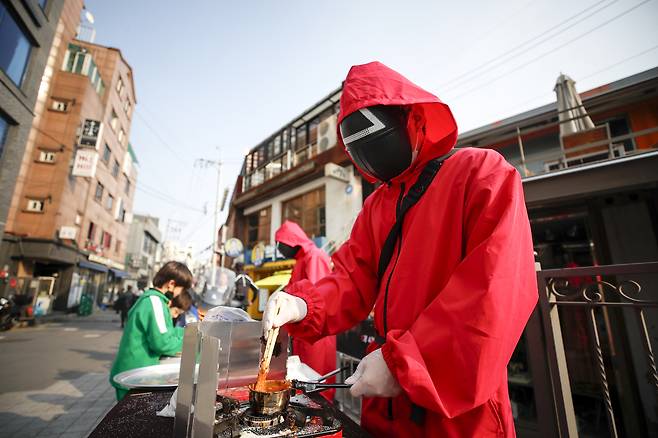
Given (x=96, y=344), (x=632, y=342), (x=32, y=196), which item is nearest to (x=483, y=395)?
(x=632, y=342)

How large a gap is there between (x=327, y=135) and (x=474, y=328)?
562 inches

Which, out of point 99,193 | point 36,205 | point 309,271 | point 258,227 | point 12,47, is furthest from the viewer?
point 99,193

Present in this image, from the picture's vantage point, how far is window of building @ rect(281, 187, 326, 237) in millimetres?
14291

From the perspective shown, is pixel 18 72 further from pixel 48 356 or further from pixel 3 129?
pixel 48 356

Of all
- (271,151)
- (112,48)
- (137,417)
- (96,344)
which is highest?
(112,48)

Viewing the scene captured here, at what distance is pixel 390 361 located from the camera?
3.06 ft

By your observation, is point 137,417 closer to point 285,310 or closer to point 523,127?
point 285,310

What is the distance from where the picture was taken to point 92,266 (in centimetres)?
2566

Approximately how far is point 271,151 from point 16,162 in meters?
12.5

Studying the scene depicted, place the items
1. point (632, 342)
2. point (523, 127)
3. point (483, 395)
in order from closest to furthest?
point (483, 395) → point (632, 342) → point (523, 127)

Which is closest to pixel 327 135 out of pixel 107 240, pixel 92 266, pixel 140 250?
pixel 92 266

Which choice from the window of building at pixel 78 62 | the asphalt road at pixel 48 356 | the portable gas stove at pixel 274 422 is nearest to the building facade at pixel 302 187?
the asphalt road at pixel 48 356

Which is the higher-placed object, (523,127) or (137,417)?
(523,127)

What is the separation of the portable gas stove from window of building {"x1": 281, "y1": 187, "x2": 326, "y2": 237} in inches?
493
